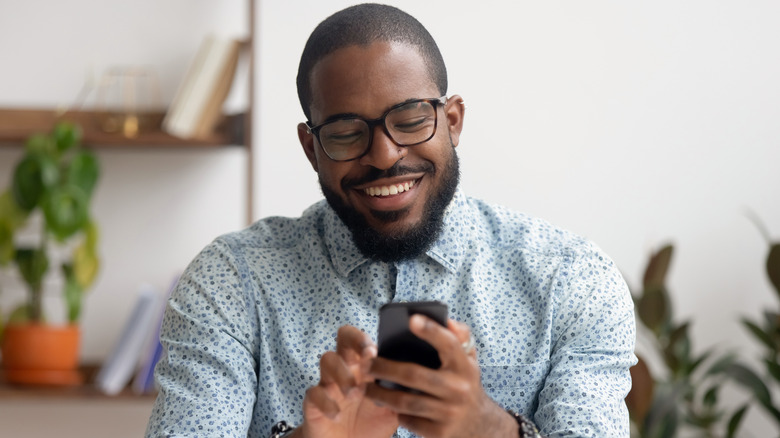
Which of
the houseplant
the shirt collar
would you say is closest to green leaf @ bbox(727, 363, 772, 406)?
the houseplant

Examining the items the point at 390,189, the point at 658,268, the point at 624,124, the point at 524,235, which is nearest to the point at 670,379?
the point at 658,268

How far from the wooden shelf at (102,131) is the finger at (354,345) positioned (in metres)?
1.50

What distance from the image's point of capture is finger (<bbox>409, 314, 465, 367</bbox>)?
3.43 ft

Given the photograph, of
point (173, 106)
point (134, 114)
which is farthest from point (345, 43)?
point (134, 114)

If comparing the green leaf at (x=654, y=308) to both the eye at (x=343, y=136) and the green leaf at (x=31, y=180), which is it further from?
the green leaf at (x=31, y=180)

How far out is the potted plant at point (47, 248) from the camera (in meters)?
2.46

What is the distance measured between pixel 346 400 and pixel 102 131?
169 centimetres

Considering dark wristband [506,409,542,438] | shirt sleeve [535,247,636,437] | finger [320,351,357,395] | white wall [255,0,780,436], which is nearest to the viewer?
finger [320,351,357,395]

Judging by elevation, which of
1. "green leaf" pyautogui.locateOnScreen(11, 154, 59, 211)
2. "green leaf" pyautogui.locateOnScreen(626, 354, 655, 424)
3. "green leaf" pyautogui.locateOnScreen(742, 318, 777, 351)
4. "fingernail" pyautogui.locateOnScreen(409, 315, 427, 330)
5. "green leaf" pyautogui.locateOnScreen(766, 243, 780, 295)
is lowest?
"green leaf" pyautogui.locateOnScreen(626, 354, 655, 424)

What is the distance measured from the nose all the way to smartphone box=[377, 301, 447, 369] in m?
0.36

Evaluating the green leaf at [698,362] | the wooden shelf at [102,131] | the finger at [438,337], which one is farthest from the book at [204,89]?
the finger at [438,337]

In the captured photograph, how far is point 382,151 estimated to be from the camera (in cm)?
140

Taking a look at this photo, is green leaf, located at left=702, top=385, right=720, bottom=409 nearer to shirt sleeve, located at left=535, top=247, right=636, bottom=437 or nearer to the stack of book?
shirt sleeve, located at left=535, top=247, right=636, bottom=437

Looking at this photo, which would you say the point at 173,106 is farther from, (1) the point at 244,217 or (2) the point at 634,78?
(2) the point at 634,78
